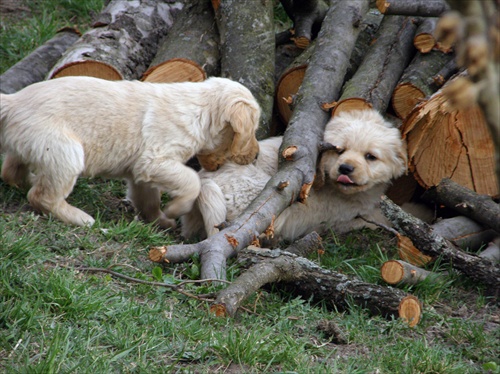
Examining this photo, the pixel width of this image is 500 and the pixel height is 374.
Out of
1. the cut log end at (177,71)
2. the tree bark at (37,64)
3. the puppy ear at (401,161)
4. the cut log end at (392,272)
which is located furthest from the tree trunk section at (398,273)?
the tree bark at (37,64)

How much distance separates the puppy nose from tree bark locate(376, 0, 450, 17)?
1524 mm

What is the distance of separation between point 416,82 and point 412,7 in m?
0.68

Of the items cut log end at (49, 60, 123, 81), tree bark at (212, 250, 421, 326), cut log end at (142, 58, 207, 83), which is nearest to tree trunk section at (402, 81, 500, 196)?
tree bark at (212, 250, 421, 326)

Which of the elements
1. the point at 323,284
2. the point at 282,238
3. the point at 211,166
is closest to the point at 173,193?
the point at 211,166

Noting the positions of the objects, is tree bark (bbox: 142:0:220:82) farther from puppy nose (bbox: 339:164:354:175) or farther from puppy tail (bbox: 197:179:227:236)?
puppy nose (bbox: 339:164:354:175)

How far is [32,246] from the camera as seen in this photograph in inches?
Answer: 157

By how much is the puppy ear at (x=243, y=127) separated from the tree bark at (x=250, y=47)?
2.71 ft

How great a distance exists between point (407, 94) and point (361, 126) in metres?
0.69

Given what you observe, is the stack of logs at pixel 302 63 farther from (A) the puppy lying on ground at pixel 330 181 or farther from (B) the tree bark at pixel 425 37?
(A) the puppy lying on ground at pixel 330 181

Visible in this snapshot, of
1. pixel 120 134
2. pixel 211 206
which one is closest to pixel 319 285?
pixel 211 206

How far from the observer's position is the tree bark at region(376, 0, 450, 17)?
225 inches

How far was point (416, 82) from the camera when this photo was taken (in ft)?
18.6

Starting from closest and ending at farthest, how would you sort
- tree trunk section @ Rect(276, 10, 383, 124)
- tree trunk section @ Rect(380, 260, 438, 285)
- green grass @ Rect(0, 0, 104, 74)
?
tree trunk section @ Rect(380, 260, 438, 285) → tree trunk section @ Rect(276, 10, 383, 124) → green grass @ Rect(0, 0, 104, 74)

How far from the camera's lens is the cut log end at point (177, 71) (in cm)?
574
